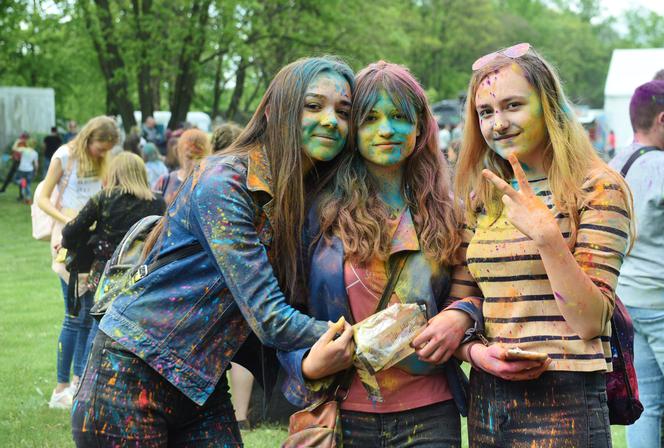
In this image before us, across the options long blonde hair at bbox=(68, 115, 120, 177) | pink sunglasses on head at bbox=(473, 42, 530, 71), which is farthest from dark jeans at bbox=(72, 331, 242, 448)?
long blonde hair at bbox=(68, 115, 120, 177)

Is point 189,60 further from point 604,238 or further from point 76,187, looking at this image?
point 604,238

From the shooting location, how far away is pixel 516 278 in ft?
8.85

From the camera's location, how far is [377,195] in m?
3.03

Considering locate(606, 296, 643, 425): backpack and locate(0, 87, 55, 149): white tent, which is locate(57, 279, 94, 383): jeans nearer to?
locate(606, 296, 643, 425): backpack

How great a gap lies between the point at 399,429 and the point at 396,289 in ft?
1.51

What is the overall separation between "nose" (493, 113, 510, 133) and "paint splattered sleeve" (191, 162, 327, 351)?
841 mm

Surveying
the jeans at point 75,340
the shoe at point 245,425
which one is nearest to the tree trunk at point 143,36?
the jeans at point 75,340

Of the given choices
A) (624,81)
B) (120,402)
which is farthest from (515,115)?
(624,81)

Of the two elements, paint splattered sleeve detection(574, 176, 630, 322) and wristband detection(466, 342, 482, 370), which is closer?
paint splattered sleeve detection(574, 176, 630, 322)

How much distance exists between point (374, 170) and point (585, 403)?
1051 mm

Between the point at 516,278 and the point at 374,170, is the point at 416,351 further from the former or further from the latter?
the point at 374,170

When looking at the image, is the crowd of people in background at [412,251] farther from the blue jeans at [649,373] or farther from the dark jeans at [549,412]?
the blue jeans at [649,373]

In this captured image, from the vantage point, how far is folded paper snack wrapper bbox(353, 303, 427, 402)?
2666 mm

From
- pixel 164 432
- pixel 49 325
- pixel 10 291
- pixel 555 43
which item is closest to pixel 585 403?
pixel 164 432
